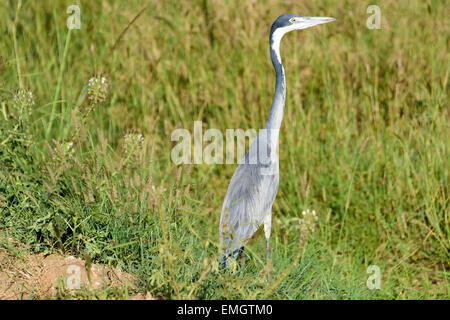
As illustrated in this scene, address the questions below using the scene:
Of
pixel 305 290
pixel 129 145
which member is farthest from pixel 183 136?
pixel 305 290

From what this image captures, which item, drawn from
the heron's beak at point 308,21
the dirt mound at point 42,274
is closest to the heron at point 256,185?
the heron's beak at point 308,21

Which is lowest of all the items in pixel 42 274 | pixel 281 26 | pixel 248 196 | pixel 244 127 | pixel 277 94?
pixel 42 274

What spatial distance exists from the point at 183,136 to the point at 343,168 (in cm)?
127

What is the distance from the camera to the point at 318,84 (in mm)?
4582

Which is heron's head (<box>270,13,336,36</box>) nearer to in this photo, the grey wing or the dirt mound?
the grey wing

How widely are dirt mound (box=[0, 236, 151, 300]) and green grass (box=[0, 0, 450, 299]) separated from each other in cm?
7

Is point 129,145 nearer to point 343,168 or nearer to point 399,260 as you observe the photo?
point 343,168

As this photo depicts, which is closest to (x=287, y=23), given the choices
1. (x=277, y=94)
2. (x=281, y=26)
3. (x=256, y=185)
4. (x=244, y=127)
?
(x=281, y=26)

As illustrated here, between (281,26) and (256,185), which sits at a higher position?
(281,26)

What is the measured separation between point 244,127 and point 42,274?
2.13m

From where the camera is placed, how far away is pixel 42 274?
267 centimetres

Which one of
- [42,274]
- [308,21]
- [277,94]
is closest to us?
[42,274]

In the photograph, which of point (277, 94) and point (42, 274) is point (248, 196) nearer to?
point (277, 94)

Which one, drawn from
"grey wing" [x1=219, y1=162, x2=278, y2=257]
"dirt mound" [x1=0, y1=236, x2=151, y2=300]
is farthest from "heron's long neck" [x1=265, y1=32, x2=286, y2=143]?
"dirt mound" [x1=0, y1=236, x2=151, y2=300]
